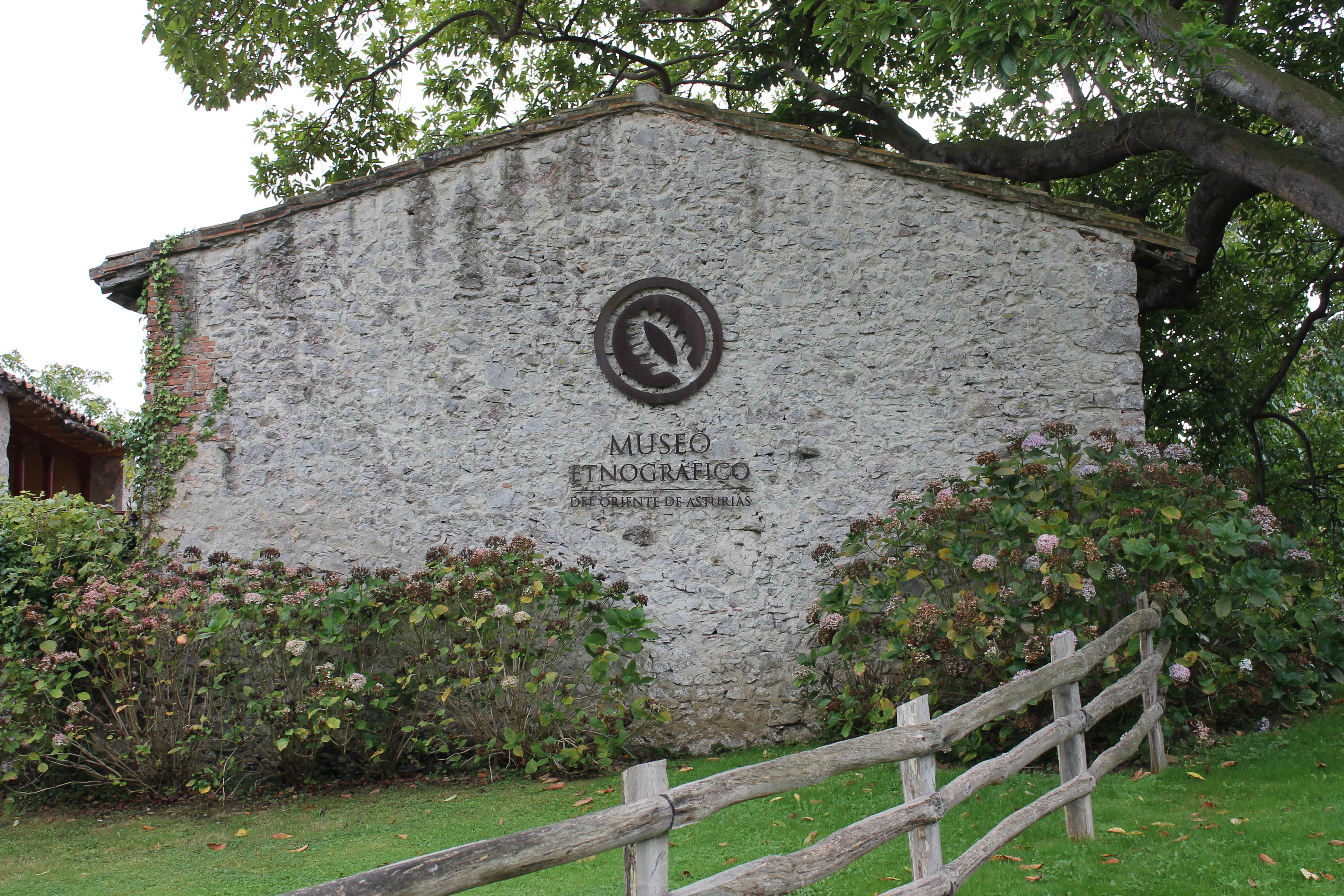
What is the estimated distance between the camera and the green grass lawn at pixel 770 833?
398cm

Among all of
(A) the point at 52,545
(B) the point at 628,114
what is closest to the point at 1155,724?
(B) the point at 628,114

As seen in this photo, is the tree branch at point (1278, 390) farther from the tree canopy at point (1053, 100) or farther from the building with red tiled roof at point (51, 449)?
the building with red tiled roof at point (51, 449)

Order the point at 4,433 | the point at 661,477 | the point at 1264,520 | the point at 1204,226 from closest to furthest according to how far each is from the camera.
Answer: the point at 1264,520 < the point at 661,477 < the point at 1204,226 < the point at 4,433

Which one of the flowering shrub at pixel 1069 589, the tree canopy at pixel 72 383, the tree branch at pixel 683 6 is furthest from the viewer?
the tree canopy at pixel 72 383

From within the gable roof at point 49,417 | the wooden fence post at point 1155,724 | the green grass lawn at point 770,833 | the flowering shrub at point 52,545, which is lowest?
the green grass lawn at point 770,833

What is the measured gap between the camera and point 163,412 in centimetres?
721

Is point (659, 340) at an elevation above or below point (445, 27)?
below

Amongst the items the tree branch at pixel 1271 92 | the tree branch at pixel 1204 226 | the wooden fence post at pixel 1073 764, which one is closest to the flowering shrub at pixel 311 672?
the wooden fence post at pixel 1073 764

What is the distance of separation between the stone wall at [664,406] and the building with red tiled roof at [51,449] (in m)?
5.06

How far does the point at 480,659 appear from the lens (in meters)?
6.34

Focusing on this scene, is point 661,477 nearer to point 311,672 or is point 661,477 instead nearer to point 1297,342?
point 311,672

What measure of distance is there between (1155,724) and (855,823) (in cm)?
260

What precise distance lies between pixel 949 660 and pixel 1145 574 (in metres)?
1.37

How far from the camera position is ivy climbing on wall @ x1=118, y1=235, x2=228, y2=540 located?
7.16 meters
